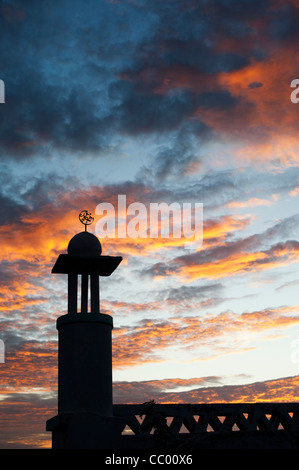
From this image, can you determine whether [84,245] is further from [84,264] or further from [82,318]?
[82,318]

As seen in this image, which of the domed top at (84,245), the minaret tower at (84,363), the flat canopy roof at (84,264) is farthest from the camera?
the domed top at (84,245)

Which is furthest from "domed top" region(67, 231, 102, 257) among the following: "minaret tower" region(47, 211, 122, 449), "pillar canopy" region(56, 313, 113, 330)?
"pillar canopy" region(56, 313, 113, 330)

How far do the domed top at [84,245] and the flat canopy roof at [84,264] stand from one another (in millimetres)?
409

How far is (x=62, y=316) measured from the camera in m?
30.1

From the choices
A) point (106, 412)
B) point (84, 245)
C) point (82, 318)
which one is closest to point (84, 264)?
point (84, 245)

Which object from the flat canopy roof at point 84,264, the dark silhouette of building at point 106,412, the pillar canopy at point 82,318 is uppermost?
the flat canopy roof at point 84,264

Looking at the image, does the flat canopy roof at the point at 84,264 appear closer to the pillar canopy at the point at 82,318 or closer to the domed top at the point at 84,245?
the domed top at the point at 84,245

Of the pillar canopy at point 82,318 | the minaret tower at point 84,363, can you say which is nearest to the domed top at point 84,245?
the minaret tower at point 84,363

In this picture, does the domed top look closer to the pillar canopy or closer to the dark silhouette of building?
the dark silhouette of building

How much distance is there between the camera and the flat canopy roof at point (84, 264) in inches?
1208

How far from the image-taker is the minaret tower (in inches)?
1094
